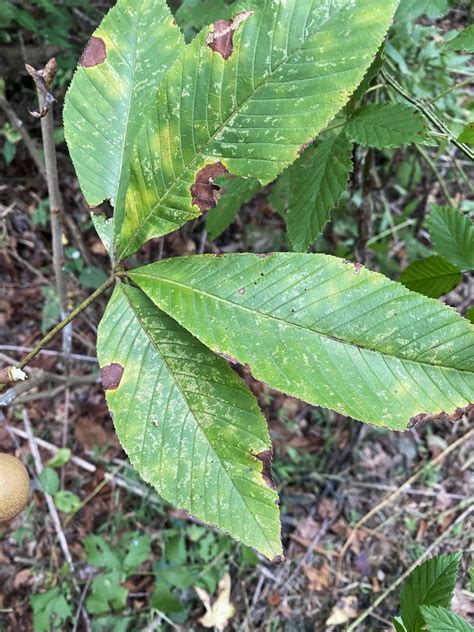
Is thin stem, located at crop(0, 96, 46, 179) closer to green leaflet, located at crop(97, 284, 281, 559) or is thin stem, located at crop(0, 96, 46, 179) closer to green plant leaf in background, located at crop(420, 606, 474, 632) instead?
green leaflet, located at crop(97, 284, 281, 559)

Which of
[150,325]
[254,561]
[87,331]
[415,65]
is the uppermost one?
[415,65]

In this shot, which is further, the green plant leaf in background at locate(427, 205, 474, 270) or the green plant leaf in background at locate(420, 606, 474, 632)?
the green plant leaf in background at locate(427, 205, 474, 270)

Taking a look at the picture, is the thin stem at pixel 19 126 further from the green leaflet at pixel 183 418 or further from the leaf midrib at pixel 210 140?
the green leaflet at pixel 183 418

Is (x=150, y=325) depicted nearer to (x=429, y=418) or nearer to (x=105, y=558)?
(x=429, y=418)

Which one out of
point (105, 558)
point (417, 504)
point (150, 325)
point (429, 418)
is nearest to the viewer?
point (429, 418)

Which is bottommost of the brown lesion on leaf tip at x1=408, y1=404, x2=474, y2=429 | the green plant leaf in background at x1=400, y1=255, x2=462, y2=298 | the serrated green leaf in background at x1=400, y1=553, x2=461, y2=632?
the serrated green leaf in background at x1=400, y1=553, x2=461, y2=632

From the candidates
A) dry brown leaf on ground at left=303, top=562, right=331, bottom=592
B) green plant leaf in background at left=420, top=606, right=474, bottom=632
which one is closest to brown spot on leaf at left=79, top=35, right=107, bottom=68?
green plant leaf in background at left=420, top=606, right=474, bottom=632

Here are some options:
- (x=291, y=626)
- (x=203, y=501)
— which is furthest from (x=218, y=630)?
(x=203, y=501)
